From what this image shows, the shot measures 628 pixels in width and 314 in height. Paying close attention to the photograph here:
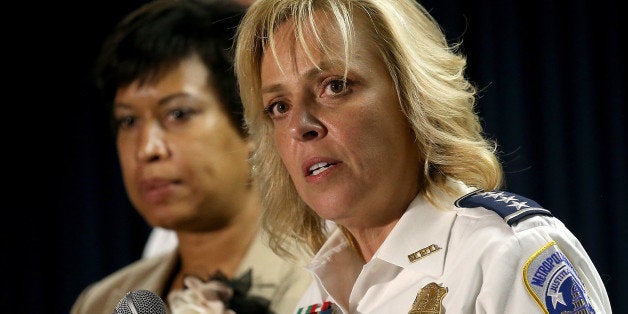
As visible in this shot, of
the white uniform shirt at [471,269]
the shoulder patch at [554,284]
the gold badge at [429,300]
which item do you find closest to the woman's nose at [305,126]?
the white uniform shirt at [471,269]

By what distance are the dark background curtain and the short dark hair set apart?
43cm

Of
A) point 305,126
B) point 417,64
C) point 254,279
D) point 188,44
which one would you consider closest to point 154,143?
point 188,44

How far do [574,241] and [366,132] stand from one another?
39cm

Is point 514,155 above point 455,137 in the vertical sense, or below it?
below

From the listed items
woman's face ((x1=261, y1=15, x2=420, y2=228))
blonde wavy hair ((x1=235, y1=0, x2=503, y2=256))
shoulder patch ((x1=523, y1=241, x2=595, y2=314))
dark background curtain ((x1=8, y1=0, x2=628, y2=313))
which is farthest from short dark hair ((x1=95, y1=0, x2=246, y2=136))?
shoulder patch ((x1=523, y1=241, x2=595, y2=314))

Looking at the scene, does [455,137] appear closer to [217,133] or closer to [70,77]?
[217,133]

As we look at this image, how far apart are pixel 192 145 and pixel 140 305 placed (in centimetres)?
102

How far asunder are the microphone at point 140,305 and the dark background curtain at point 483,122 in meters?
1.32

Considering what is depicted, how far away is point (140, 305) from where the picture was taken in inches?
50.4

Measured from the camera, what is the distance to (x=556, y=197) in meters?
2.41

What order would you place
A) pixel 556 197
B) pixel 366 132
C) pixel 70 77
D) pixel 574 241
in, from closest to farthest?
pixel 574 241 → pixel 366 132 → pixel 556 197 → pixel 70 77

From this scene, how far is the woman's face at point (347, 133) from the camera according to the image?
1508mm

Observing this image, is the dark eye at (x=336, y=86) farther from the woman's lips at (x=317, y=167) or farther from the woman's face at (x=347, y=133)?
the woman's lips at (x=317, y=167)

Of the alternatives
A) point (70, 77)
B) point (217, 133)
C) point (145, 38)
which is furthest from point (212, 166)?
point (70, 77)
